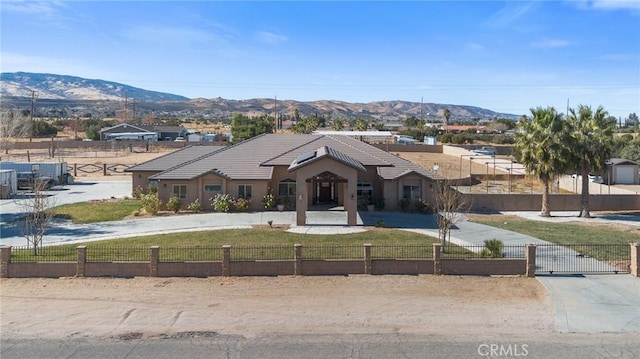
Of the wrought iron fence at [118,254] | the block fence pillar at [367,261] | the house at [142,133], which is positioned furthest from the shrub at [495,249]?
the house at [142,133]

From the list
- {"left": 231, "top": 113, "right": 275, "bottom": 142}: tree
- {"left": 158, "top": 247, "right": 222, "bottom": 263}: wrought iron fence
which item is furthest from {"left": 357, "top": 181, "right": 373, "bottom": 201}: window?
{"left": 231, "top": 113, "right": 275, "bottom": 142}: tree

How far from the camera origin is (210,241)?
2994 cm

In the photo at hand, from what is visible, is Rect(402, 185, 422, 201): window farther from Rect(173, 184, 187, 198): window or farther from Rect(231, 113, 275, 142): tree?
Rect(231, 113, 275, 142): tree

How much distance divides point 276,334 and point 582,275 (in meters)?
13.5

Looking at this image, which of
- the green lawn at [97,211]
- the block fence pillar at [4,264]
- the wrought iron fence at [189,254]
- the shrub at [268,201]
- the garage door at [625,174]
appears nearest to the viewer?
the block fence pillar at [4,264]

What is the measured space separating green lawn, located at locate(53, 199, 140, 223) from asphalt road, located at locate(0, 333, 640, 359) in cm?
2246

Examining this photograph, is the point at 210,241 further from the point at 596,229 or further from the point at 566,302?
the point at 596,229

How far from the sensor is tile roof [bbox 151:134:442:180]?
138 feet

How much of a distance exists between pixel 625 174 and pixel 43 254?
5404 cm

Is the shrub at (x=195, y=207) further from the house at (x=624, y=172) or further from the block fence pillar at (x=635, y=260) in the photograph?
the house at (x=624, y=172)

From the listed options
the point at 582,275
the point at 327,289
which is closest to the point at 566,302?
the point at 582,275

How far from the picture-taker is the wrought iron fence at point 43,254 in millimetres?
24859

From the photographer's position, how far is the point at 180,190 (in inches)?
1660

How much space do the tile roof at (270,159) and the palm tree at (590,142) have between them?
1016 centimetres
